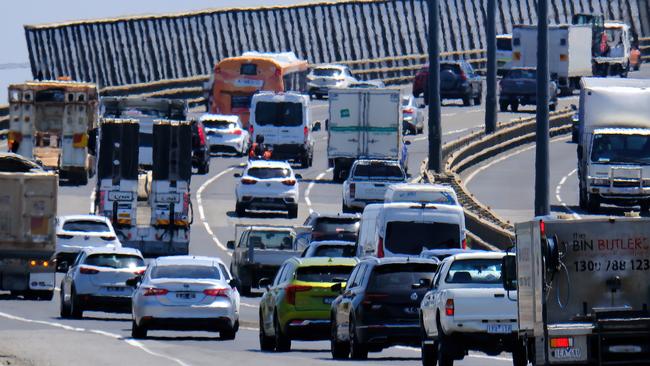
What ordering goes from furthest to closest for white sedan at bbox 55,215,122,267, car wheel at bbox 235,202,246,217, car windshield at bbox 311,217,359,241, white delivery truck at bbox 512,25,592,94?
1. white delivery truck at bbox 512,25,592,94
2. car wheel at bbox 235,202,246,217
3. white sedan at bbox 55,215,122,267
4. car windshield at bbox 311,217,359,241

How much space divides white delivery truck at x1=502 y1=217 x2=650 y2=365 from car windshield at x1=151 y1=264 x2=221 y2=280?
10615mm

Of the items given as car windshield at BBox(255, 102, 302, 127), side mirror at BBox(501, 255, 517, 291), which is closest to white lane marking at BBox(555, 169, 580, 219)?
car windshield at BBox(255, 102, 302, 127)

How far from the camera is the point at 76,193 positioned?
199 feet

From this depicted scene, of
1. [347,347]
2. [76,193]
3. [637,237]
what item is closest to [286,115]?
[76,193]

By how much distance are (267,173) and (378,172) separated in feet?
9.91

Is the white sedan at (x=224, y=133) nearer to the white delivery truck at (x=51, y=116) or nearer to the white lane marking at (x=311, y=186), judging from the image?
the white lane marking at (x=311, y=186)

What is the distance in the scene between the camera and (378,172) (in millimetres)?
57281

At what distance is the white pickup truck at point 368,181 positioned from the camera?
56.0 meters

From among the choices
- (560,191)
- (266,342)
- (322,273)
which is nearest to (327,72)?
(560,191)

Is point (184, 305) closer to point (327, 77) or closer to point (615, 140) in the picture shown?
point (615, 140)

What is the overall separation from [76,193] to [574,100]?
34459 mm

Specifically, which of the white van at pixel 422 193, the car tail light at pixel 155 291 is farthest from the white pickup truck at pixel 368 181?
the car tail light at pixel 155 291

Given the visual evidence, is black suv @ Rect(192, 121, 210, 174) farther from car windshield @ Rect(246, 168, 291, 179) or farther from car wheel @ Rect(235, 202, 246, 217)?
car windshield @ Rect(246, 168, 291, 179)

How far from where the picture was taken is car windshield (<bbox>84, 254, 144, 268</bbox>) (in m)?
36.1
